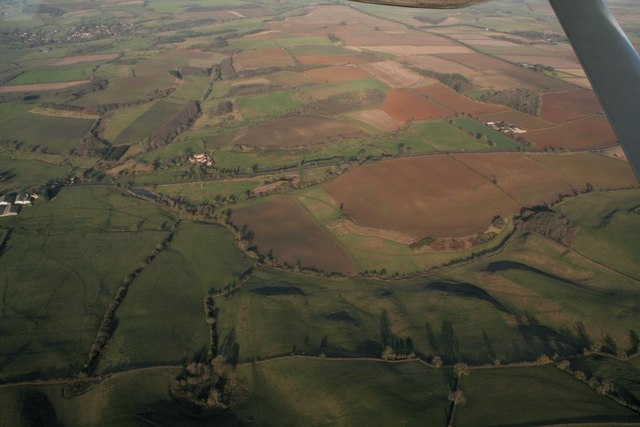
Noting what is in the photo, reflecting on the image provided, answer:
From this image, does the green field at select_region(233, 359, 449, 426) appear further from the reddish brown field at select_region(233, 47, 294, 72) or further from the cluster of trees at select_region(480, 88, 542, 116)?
the reddish brown field at select_region(233, 47, 294, 72)

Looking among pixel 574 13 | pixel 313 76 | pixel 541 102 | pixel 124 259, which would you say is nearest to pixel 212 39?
pixel 313 76

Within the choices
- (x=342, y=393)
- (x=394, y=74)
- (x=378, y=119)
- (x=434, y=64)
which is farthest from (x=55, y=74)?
(x=342, y=393)

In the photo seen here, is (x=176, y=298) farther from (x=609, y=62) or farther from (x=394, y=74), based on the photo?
(x=394, y=74)

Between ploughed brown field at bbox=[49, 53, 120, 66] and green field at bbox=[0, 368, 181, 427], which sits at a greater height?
ploughed brown field at bbox=[49, 53, 120, 66]

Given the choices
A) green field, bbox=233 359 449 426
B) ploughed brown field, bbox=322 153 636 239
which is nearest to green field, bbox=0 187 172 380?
green field, bbox=233 359 449 426

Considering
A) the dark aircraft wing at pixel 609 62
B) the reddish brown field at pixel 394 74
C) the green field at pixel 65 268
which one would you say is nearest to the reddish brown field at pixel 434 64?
the reddish brown field at pixel 394 74

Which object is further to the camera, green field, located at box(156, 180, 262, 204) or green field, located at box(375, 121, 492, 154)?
green field, located at box(375, 121, 492, 154)

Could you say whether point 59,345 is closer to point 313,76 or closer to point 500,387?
point 500,387

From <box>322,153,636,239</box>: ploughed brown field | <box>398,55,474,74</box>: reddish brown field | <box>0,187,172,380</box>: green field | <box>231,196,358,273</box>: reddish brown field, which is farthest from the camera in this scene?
<box>398,55,474,74</box>: reddish brown field
